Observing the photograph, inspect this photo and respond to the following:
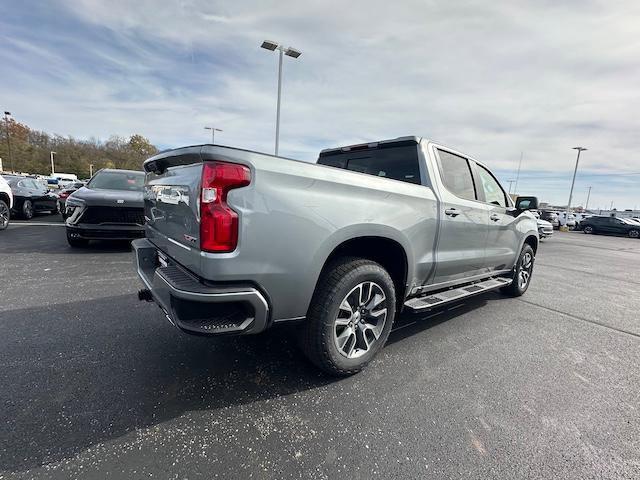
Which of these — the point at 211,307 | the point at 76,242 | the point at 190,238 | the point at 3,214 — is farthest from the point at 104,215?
the point at 211,307

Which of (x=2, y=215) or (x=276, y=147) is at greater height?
(x=276, y=147)

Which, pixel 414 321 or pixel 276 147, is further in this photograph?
pixel 276 147

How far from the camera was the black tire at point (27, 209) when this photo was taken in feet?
37.4

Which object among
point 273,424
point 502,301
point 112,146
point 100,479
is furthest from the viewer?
point 112,146

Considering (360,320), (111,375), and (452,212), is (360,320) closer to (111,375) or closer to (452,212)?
(452,212)

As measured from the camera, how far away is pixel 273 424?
2.08m

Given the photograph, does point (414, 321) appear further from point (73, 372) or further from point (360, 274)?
point (73, 372)

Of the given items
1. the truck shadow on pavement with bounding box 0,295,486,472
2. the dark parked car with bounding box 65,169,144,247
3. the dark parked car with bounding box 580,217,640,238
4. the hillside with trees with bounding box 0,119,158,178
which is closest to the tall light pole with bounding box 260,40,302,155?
the dark parked car with bounding box 65,169,144,247

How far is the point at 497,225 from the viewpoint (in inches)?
166

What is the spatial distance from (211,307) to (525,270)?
5.17 m

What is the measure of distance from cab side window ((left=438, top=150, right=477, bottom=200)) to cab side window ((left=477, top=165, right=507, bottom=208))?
36cm

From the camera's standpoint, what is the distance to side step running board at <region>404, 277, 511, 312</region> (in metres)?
3.03

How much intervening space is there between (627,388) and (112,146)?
81518mm

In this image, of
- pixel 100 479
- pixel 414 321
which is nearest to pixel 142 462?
pixel 100 479
